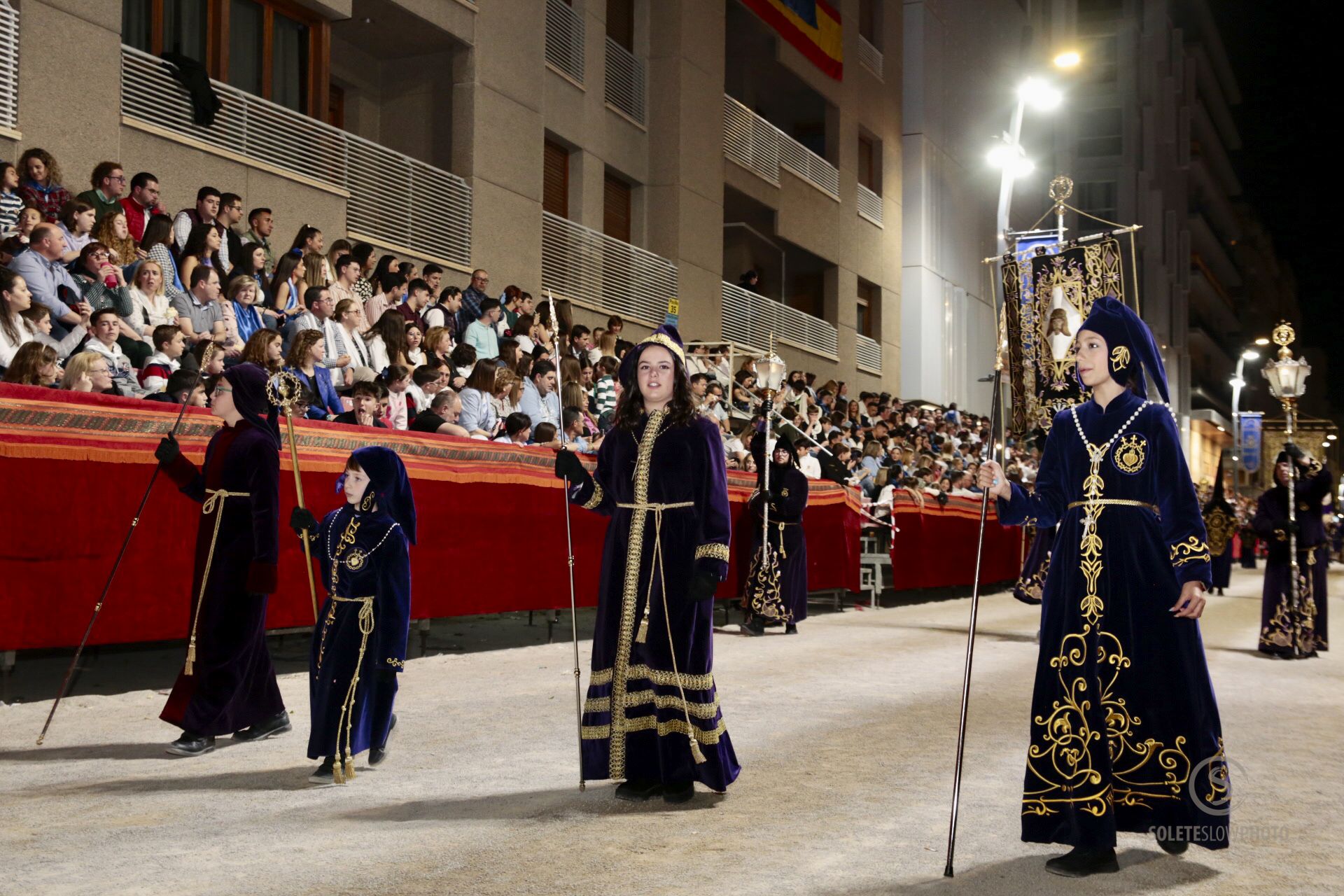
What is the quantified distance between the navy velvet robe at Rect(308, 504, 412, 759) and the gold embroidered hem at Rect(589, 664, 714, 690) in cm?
101

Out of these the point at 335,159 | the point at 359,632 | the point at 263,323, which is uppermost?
the point at 335,159

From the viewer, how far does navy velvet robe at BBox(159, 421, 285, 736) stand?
673 centimetres

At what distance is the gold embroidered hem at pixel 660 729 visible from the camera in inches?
230

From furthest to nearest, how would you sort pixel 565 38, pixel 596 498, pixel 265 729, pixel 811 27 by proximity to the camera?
pixel 811 27
pixel 565 38
pixel 265 729
pixel 596 498

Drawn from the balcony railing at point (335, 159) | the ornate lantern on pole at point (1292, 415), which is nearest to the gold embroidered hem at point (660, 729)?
the ornate lantern on pole at point (1292, 415)

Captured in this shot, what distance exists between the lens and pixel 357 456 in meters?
6.47

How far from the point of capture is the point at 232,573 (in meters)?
6.84

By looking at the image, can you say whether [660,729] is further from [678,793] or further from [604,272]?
[604,272]

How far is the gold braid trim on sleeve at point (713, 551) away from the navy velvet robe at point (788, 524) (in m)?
8.68

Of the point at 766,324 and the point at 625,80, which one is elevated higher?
the point at 625,80

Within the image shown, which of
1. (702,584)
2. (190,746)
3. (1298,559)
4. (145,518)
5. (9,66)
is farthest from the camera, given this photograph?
(1298,559)

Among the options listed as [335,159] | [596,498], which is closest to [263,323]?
[335,159]

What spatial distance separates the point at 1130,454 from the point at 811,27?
27.8 meters

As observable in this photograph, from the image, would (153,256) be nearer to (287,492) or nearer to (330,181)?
(287,492)
